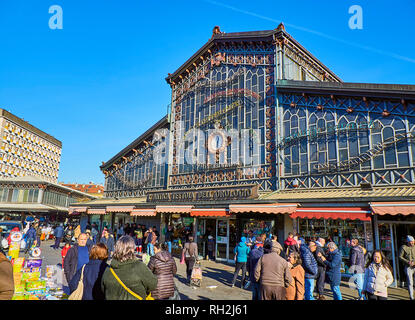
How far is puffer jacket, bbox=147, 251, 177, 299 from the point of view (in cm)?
529

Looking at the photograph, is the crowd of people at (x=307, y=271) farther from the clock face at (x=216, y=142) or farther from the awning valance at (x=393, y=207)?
the clock face at (x=216, y=142)

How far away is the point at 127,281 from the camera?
3580mm

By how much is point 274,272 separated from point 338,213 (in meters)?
7.41

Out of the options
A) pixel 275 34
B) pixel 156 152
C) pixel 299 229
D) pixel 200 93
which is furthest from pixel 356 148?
pixel 156 152

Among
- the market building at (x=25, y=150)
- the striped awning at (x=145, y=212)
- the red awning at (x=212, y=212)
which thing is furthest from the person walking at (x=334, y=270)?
the market building at (x=25, y=150)

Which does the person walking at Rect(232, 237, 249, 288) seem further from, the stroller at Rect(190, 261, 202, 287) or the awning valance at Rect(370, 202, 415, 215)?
the awning valance at Rect(370, 202, 415, 215)

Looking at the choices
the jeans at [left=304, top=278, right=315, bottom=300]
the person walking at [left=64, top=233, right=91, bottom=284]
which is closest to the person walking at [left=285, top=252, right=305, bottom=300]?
the jeans at [left=304, top=278, right=315, bottom=300]

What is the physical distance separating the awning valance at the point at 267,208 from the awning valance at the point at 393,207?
10.4ft

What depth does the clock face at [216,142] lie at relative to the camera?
1905 centimetres

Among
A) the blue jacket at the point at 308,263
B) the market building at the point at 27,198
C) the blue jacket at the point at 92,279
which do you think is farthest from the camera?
the market building at the point at 27,198

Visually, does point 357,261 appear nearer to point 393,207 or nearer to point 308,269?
point 308,269

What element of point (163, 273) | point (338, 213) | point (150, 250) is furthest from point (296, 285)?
point (150, 250)

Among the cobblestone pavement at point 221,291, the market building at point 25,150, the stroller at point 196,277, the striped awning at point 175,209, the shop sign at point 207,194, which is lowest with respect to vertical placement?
the cobblestone pavement at point 221,291

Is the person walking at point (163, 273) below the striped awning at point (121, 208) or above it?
below
